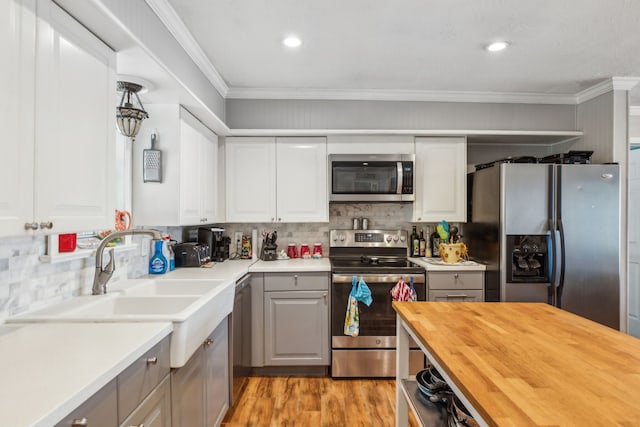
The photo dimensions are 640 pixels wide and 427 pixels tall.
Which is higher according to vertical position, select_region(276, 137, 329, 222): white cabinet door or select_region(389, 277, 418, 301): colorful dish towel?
select_region(276, 137, 329, 222): white cabinet door

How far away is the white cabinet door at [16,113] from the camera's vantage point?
98 cm

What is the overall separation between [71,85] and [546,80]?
3.32 metres

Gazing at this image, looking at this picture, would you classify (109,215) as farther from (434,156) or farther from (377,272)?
(434,156)

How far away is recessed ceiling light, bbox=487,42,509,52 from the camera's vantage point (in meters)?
2.30

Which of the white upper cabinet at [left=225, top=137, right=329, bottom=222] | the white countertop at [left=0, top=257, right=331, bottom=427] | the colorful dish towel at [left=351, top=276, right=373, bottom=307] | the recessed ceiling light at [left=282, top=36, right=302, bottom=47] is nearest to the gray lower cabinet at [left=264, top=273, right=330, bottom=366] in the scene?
the colorful dish towel at [left=351, top=276, right=373, bottom=307]

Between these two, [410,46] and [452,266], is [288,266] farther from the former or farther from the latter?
[410,46]

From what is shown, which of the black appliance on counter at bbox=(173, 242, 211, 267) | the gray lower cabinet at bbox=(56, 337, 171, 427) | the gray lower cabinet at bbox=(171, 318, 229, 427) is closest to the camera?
the gray lower cabinet at bbox=(56, 337, 171, 427)

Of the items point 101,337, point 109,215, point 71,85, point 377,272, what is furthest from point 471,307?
point 71,85

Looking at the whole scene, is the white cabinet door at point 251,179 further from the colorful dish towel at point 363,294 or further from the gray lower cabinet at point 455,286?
the gray lower cabinet at point 455,286

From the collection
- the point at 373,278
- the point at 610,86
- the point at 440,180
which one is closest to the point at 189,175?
the point at 373,278

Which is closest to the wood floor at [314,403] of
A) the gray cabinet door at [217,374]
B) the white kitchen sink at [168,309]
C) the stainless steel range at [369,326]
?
the stainless steel range at [369,326]

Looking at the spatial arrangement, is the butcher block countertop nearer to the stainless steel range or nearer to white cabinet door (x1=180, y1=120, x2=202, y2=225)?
the stainless steel range

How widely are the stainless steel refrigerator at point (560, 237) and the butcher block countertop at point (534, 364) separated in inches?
48.1

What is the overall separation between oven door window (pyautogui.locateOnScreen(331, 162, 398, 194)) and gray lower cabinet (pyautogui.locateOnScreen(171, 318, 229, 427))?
1.56 meters
